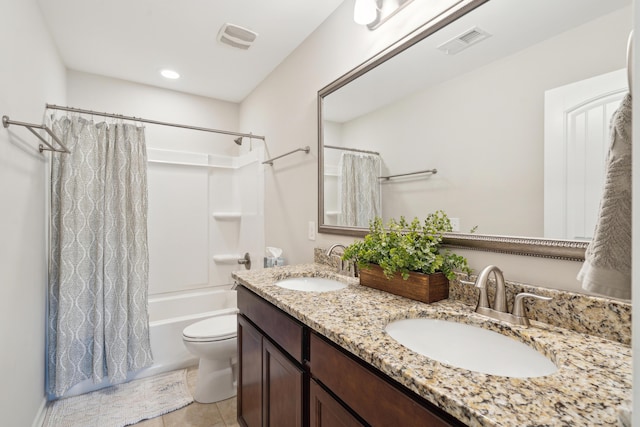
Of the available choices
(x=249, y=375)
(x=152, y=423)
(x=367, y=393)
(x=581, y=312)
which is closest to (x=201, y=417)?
(x=152, y=423)

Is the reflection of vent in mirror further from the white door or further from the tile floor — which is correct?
the tile floor

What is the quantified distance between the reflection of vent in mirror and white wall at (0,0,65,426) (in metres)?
1.81

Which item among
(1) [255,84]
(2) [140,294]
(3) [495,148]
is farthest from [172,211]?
(3) [495,148]

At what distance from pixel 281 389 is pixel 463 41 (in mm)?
A: 1492

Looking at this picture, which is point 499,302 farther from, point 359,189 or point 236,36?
point 236,36

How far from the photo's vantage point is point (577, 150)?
0.86 meters

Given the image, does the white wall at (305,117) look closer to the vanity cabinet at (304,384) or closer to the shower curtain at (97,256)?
the vanity cabinet at (304,384)

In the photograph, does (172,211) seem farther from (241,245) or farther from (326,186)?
(326,186)

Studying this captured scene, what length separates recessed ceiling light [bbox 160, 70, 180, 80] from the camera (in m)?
2.57

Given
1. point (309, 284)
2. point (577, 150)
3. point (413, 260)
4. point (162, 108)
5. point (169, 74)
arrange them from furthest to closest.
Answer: point (162, 108)
point (169, 74)
point (309, 284)
point (413, 260)
point (577, 150)

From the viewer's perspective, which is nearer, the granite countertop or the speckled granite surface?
the granite countertop

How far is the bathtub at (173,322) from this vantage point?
232 cm

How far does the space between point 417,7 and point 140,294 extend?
2476 mm

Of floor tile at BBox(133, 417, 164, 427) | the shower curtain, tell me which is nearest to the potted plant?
floor tile at BBox(133, 417, 164, 427)
